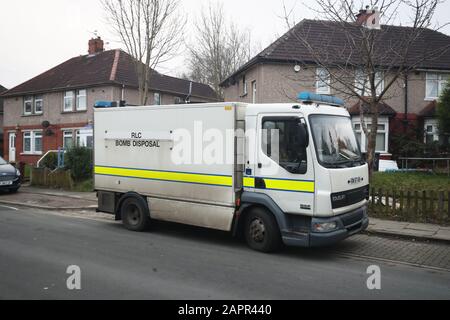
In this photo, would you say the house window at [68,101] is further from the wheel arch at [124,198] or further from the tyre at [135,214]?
the tyre at [135,214]

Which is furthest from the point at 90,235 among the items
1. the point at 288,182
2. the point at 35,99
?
the point at 35,99

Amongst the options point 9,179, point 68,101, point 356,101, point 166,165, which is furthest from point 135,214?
Result: point 68,101

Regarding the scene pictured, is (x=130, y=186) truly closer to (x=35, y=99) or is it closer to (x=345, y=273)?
(x=345, y=273)

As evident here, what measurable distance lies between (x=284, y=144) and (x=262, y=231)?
157 centimetres

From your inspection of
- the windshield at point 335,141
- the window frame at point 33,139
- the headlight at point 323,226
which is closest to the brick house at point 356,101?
the windshield at point 335,141

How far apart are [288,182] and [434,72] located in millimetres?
18229

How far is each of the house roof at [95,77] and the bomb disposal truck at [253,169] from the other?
18.3 meters

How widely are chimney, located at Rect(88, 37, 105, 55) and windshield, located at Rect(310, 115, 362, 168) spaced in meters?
28.8

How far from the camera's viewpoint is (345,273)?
6258 mm

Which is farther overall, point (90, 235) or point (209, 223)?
point (90, 235)

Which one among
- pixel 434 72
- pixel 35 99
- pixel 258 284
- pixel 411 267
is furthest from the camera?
pixel 35 99

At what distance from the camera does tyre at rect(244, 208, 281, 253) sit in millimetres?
7273

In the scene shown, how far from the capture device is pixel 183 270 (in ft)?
20.3

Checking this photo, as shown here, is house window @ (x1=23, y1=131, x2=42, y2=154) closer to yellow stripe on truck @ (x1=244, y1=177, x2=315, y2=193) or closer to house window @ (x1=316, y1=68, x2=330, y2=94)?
house window @ (x1=316, y1=68, x2=330, y2=94)
